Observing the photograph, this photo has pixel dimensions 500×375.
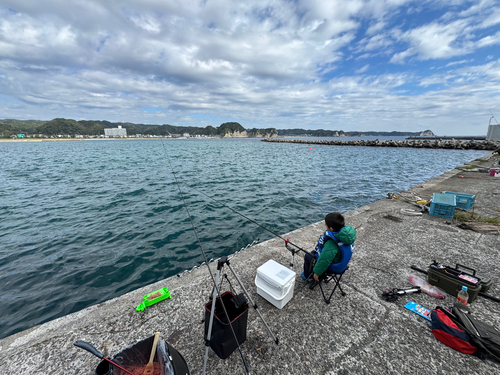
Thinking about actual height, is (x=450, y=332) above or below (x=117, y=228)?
above

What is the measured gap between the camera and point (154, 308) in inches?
148

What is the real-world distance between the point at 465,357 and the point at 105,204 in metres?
15.7

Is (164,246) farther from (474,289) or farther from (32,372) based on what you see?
(474,289)

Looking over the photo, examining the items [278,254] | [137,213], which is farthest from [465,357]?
[137,213]

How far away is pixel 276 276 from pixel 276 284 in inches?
5.7

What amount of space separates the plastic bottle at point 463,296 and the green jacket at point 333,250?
7.65 ft

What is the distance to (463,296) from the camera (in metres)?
3.64

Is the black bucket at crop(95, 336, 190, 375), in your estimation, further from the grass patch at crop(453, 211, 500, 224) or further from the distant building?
the distant building

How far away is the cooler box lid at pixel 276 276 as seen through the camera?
351 cm

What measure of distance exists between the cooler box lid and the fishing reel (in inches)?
78.2

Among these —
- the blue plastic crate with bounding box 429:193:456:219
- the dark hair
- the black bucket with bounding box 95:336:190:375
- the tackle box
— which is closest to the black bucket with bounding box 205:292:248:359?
the black bucket with bounding box 95:336:190:375

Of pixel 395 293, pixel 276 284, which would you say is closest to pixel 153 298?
pixel 276 284

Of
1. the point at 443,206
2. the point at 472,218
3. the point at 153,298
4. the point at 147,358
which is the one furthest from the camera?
the point at 443,206

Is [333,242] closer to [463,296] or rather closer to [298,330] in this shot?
[298,330]
